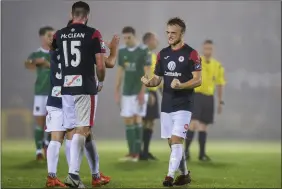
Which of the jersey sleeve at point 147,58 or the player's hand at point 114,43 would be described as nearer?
the player's hand at point 114,43

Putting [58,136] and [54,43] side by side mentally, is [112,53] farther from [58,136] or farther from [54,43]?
[58,136]

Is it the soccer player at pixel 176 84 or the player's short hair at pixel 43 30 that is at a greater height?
the player's short hair at pixel 43 30

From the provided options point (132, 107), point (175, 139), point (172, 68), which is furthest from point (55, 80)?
point (132, 107)

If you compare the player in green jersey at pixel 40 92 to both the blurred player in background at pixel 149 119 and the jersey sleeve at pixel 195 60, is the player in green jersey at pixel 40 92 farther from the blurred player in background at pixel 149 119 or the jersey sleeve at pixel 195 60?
the jersey sleeve at pixel 195 60

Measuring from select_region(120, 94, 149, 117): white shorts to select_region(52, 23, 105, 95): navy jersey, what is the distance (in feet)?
14.9

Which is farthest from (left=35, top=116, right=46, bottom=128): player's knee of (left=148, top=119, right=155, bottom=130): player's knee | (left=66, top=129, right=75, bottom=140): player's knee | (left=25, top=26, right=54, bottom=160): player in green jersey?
(left=66, top=129, right=75, bottom=140): player's knee

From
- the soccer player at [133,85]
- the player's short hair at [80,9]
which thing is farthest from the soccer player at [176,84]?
the soccer player at [133,85]

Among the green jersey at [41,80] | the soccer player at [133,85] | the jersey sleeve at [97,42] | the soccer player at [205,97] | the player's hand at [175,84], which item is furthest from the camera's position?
the soccer player at [205,97]

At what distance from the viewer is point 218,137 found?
1820cm

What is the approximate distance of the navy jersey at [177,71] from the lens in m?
5.94

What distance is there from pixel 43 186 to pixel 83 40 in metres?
1.89

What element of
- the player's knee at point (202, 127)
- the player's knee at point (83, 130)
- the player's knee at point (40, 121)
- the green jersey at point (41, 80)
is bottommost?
the player's knee at point (202, 127)

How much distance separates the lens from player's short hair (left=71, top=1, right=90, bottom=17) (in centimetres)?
553

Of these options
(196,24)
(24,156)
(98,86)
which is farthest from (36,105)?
(196,24)
